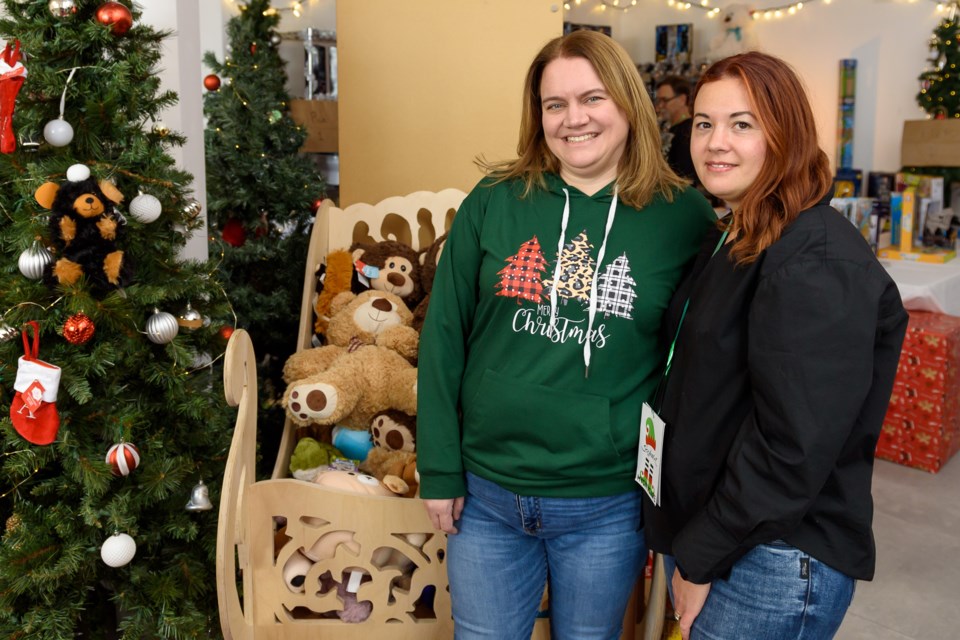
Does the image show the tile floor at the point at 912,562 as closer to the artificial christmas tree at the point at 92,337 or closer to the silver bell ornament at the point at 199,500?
the silver bell ornament at the point at 199,500

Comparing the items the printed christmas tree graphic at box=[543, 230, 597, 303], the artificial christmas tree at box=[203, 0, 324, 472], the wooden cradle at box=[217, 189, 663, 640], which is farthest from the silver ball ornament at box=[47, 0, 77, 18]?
the artificial christmas tree at box=[203, 0, 324, 472]

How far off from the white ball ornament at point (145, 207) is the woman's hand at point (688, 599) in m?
1.22

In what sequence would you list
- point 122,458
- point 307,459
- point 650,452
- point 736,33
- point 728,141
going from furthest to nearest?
1. point 736,33
2. point 307,459
3. point 122,458
4. point 650,452
5. point 728,141

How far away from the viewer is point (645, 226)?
133 cm

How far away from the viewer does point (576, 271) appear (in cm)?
131

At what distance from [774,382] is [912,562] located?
2115 millimetres

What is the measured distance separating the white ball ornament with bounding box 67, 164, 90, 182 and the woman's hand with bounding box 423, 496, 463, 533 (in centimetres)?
92

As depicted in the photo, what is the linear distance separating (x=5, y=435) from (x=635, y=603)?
1.36m

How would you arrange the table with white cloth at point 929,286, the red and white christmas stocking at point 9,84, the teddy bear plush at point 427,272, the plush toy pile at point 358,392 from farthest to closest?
the table with white cloth at point 929,286 < the teddy bear plush at point 427,272 < the plush toy pile at point 358,392 < the red and white christmas stocking at point 9,84

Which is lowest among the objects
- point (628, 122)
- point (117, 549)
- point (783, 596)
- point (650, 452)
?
point (117, 549)

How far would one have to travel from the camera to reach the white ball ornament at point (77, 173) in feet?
5.26

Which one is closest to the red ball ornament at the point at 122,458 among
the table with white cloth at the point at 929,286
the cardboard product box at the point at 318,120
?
the cardboard product box at the point at 318,120

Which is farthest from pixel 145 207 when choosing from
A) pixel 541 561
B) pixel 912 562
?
pixel 912 562

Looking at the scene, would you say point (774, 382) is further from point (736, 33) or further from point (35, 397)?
point (736, 33)
